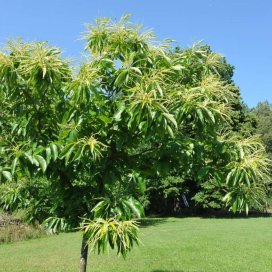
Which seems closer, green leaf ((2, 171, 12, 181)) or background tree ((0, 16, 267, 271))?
background tree ((0, 16, 267, 271))

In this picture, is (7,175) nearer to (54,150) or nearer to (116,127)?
(54,150)

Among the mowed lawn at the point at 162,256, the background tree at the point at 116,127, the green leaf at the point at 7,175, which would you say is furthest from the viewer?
the mowed lawn at the point at 162,256

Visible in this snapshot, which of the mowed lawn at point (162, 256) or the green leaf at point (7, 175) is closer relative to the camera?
the green leaf at point (7, 175)

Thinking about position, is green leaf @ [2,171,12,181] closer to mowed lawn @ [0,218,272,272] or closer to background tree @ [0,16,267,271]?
background tree @ [0,16,267,271]

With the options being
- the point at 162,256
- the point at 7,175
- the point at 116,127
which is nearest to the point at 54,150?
the point at 7,175

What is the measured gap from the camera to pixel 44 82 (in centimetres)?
288

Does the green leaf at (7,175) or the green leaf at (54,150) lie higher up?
the green leaf at (54,150)

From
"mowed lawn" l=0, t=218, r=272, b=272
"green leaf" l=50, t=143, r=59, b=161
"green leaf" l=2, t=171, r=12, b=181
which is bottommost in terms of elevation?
"mowed lawn" l=0, t=218, r=272, b=272

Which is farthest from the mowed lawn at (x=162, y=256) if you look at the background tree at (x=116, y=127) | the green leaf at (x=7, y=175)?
the green leaf at (x=7, y=175)

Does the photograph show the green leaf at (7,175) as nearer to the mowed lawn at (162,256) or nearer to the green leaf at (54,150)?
the green leaf at (54,150)

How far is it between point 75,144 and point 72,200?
103 cm

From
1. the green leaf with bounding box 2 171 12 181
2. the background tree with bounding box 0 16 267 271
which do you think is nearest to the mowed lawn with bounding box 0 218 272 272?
the background tree with bounding box 0 16 267 271

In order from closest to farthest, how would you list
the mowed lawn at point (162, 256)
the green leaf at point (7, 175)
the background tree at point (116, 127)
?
1. the background tree at point (116, 127)
2. the green leaf at point (7, 175)
3. the mowed lawn at point (162, 256)

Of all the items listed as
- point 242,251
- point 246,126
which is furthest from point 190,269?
point 246,126
